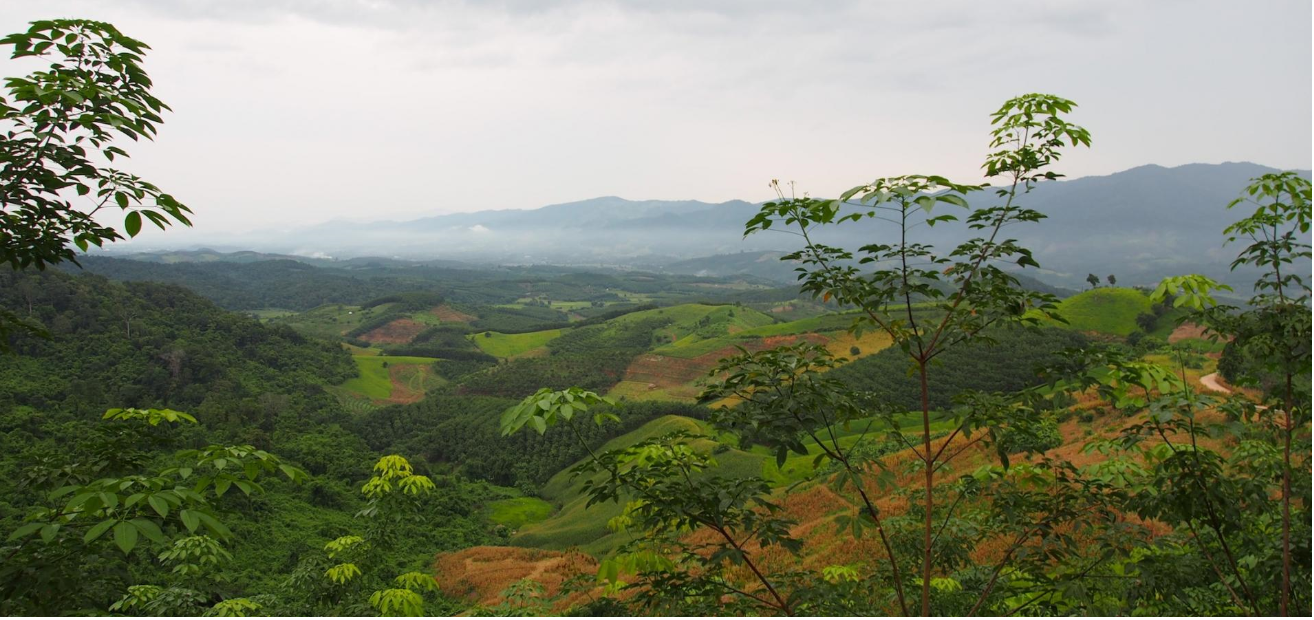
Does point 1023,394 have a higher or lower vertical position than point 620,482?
higher

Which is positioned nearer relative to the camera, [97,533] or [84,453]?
[97,533]

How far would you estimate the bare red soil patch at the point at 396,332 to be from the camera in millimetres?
124375

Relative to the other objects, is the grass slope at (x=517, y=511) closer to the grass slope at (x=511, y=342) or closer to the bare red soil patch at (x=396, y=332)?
the grass slope at (x=511, y=342)

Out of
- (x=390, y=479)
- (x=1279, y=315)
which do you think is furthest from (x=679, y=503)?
(x=390, y=479)

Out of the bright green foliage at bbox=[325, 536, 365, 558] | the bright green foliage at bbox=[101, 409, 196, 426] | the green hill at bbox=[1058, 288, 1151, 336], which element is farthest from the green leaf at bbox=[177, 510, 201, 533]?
the green hill at bbox=[1058, 288, 1151, 336]

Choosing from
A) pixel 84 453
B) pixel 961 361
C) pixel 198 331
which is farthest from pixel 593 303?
pixel 84 453

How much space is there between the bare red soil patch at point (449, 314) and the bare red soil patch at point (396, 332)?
845 centimetres

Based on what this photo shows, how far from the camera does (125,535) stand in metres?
2.13

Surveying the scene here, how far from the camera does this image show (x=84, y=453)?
3410 millimetres

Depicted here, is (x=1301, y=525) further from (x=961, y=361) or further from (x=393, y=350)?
(x=393, y=350)

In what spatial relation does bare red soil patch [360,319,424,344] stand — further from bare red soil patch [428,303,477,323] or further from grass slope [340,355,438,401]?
grass slope [340,355,438,401]

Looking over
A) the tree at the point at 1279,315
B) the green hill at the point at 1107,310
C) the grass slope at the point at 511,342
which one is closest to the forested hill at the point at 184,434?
the tree at the point at 1279,315

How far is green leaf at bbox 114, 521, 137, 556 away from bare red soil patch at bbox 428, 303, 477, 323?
467 feet

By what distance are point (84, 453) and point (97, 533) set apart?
74.3 inches
